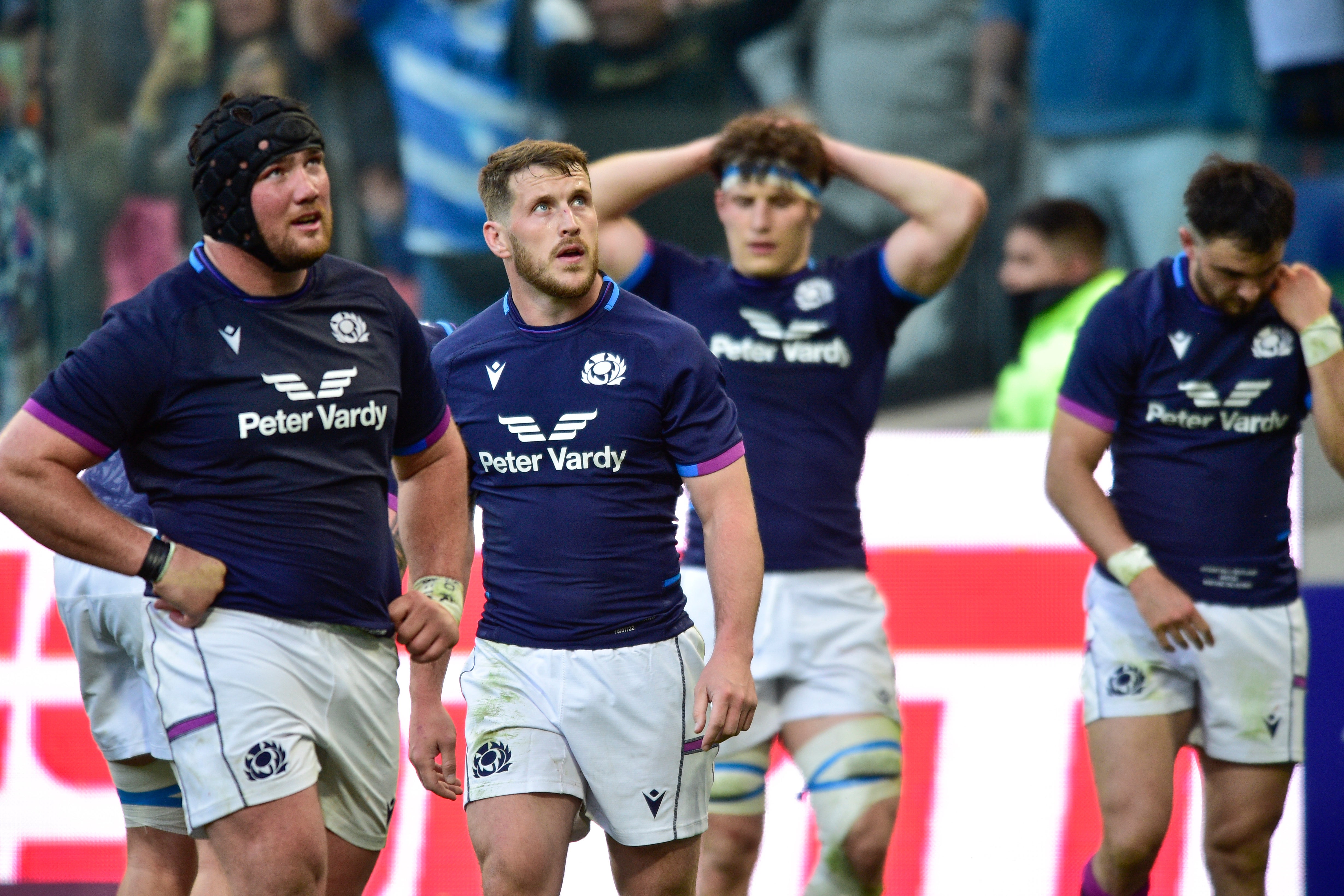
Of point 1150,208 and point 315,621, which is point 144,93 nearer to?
point 1150,208

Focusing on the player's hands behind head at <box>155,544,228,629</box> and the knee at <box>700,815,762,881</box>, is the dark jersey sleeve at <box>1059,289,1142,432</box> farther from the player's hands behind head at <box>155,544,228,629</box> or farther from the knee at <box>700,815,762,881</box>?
the player's hands behind head at <box>155,544,228,629</box>

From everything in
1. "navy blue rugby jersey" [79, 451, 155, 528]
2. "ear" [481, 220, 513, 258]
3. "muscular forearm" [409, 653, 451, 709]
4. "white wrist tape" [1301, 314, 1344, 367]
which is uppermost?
"ear" [481, 220, 513, 258]

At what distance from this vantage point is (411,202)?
8898mm

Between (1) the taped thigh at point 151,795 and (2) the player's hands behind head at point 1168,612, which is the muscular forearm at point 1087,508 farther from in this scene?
(1) the taped thigh at point 151,795

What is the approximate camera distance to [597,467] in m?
3.47

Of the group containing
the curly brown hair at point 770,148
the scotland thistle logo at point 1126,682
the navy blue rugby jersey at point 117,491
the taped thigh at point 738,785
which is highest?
the curly brown hair at point 770,148

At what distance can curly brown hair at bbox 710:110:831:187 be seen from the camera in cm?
461

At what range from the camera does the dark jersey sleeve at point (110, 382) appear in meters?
3.11

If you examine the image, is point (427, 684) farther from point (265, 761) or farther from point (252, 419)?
point (252, 419)

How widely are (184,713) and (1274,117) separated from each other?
7.23 meters

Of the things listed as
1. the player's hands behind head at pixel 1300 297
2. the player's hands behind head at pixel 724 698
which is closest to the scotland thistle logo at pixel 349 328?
the player's hands behind head at pixel 724 698

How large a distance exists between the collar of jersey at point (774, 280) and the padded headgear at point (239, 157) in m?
1.71

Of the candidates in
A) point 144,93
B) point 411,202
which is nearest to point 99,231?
point 144,93

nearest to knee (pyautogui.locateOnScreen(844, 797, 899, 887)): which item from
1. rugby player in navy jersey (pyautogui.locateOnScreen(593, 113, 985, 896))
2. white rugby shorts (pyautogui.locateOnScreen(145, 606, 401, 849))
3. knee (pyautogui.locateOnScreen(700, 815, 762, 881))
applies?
rugby player in navy jersey (pyautogui.locateOnScreen(593, 113, 985, 896))
